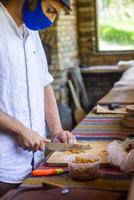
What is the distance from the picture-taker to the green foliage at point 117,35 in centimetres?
622

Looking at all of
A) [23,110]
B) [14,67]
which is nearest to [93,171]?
[23,110]

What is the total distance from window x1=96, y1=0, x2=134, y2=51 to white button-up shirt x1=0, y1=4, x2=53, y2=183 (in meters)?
4.52

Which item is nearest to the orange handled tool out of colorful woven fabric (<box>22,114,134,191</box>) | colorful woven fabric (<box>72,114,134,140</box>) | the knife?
colorful woven fabric (<box>22,114,134,191</box>)

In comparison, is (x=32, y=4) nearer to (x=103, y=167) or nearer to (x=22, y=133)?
(x=22, y=133)

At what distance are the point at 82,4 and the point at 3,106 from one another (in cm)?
480

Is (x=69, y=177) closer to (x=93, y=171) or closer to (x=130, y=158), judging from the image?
(x=93, y=171)

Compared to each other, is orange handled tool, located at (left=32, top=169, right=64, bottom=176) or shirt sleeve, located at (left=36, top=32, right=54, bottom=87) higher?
shirt sleeve, located at (left=36, top=32, right=54, bottom=87)

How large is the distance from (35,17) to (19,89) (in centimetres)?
28

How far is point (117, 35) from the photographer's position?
6250mm

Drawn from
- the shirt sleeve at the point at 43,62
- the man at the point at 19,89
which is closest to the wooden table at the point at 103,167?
the man at the point at 19,89

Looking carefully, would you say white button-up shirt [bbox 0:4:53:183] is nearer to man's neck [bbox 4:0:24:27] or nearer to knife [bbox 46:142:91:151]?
man's neck [bbox 4:0:24:27]

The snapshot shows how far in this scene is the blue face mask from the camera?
170 centimetres

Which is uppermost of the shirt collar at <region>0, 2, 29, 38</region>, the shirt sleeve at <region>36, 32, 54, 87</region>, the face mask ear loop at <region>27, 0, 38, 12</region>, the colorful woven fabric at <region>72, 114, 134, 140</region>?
the face mask ear loop at <region>27, 0, 38, 12</region>

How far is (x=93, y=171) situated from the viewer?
1494mm
